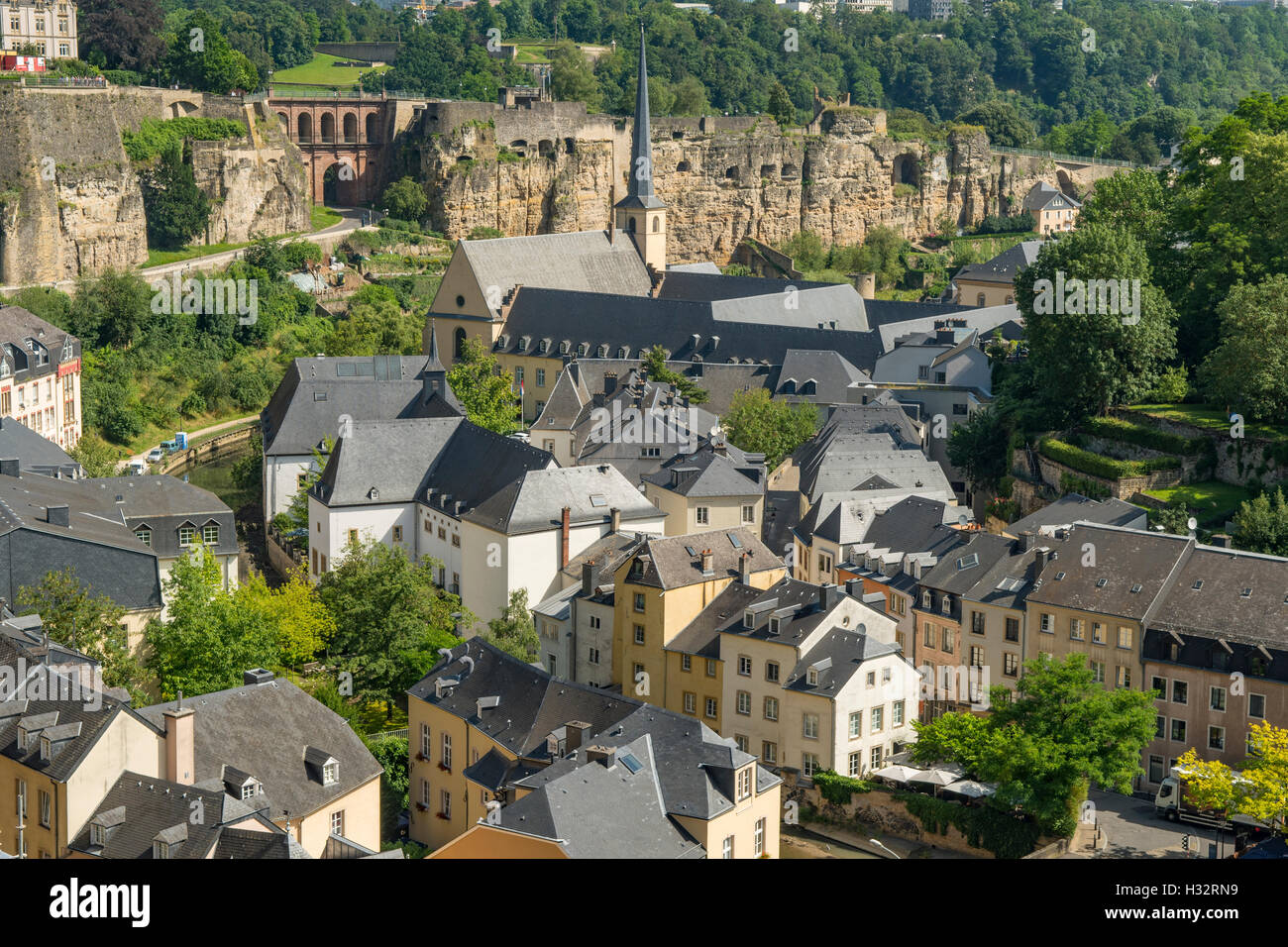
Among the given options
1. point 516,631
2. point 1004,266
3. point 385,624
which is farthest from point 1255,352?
point 1004,266

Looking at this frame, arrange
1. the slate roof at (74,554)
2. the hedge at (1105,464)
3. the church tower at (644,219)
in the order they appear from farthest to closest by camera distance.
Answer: the church tower at (644,219) → the hedge at (1105,464) → the slate roof at (74,554)

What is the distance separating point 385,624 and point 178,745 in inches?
521

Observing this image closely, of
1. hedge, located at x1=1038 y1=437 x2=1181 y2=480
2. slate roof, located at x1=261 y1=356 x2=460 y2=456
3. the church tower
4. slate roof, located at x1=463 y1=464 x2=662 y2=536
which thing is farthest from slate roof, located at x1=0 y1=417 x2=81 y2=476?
the church tower

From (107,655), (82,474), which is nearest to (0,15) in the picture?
(82,474)

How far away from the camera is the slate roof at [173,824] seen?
24625 mm

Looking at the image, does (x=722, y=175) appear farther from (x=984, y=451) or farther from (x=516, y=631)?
(x=516, y=631)

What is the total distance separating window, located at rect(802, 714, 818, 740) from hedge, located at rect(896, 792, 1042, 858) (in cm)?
210

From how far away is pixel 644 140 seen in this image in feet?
279

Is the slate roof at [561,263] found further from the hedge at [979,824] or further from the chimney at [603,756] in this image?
the chimney at [603,756]

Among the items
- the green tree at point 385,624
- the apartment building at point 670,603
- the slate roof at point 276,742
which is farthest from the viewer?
the green tree at point 385,624

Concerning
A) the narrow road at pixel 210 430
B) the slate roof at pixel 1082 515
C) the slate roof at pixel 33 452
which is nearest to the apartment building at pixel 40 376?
the narrow road at pixel 210 430

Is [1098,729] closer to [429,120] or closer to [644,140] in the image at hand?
[644,140]

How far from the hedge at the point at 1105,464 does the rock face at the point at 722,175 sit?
46.7m

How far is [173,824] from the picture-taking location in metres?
25.7
